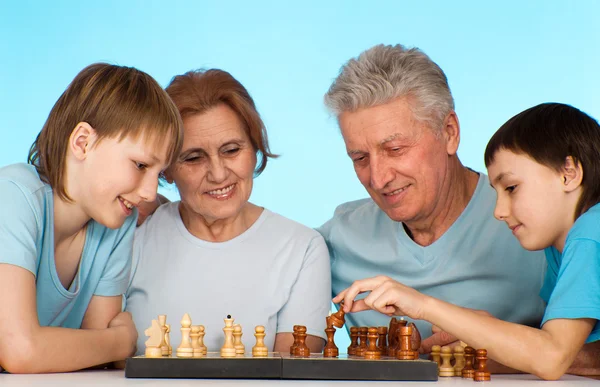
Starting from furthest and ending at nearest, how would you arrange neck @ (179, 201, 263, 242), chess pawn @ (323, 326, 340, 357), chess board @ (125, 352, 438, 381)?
neck @ (179, 201, 263, 242), chess pawn @ (323, 326, 340, 357), chess board @ (125, 352, 438, 381)

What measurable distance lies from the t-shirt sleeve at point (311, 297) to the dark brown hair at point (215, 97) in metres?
0.45

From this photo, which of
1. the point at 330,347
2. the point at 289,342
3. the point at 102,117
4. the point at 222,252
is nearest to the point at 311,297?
the point at 289,342

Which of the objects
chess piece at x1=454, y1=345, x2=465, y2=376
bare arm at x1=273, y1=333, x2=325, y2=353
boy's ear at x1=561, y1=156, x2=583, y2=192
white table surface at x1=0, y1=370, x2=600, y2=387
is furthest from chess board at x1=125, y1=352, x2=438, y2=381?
bare arm at x1=273, y1=333, x2=325, y2=353

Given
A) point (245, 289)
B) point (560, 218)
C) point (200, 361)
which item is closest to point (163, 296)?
point (245, 289)

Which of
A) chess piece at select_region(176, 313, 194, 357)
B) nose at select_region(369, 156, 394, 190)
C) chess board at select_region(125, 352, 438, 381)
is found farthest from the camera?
nose at select_region(369, 156, 394, 190)

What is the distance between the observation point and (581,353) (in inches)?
78.0

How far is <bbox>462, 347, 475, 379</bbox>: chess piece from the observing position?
1755 millimetres

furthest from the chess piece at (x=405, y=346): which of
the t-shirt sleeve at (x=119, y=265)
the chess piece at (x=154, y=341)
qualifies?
the t-shirt sleeve at (x=119, y=265)

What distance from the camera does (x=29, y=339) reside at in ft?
5.52

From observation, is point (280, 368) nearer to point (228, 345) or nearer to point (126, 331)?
point (228, 345)

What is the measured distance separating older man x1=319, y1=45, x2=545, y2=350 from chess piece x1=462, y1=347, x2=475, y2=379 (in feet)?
2.24

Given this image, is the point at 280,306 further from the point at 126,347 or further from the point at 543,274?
the point at 543,274

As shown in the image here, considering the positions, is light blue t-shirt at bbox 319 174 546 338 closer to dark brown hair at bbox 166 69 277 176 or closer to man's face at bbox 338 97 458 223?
man's face at bbox 338 97 458 223

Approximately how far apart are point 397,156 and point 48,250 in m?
1.13
